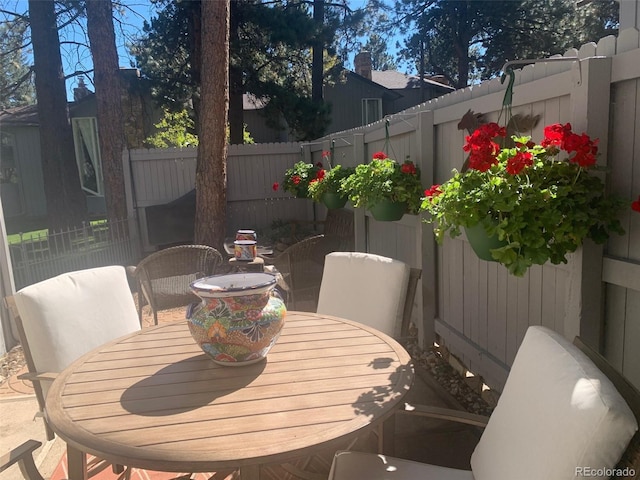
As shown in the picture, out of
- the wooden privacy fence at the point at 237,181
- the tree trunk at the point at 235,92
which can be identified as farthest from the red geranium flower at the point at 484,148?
the tree trunk at the point at 235,92

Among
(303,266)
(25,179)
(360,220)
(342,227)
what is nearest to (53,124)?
(342,227)

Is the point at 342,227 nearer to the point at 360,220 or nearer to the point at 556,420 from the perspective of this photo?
the point at 360,220

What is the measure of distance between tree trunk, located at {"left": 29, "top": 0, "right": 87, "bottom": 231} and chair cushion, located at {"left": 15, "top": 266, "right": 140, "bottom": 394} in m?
7.61

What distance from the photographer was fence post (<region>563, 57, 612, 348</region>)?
1.74 metres

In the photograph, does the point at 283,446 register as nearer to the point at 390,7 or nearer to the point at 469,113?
the point at 469,113

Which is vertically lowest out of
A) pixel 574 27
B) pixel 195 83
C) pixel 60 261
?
pixel 60 261

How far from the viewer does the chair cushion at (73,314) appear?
192 centimetres

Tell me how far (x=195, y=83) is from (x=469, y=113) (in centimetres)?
890

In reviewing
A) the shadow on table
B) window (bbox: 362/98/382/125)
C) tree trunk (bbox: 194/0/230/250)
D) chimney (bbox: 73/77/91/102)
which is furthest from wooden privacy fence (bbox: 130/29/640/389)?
Result: chimney (bbox: 73/77/91/102)

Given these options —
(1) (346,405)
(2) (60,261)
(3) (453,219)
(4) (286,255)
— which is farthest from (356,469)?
(2) (60,261)

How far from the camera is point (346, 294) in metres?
2.43

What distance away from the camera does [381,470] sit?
4.76 ft

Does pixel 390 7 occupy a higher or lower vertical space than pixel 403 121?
higher

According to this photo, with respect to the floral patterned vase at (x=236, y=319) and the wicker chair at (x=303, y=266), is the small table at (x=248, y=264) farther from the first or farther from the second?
the floral patterned vase at (x=236, y=319)
